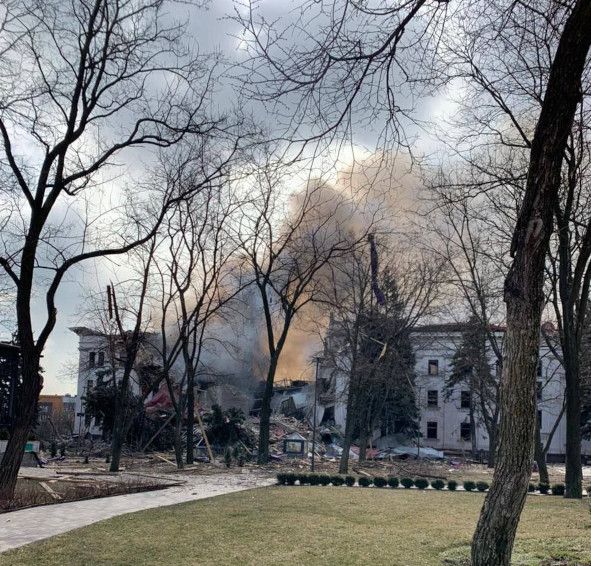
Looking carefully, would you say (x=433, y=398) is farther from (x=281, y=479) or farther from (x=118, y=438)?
(x=281, y=479)

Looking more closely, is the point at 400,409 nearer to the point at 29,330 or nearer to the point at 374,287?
the point at 374,287

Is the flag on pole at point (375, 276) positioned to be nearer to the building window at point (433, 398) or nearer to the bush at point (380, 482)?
the bush at point (380, 482)

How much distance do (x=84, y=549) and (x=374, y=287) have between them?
23876 millimetres

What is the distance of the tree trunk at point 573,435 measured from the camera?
1732 centimetres

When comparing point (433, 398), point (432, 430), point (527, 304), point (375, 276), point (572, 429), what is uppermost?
point (375, 276)

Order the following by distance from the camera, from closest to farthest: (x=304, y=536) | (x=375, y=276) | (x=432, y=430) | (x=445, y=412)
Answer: (x=304, y=536), (x=375, y=276), (x=445, y=412), (x=432, y=430)

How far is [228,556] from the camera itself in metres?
8.09

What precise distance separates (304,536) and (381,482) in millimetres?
12126

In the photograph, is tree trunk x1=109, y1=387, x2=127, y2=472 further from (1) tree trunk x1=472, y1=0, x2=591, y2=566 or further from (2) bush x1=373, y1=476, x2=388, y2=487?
(1) tree trunk x1=472, y1=0, x2=591, y2=566

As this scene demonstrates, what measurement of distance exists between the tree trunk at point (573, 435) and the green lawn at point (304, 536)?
3.00 m

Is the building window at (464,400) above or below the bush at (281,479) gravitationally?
above

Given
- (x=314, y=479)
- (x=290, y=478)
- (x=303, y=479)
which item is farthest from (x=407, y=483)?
(x=290, y=478)

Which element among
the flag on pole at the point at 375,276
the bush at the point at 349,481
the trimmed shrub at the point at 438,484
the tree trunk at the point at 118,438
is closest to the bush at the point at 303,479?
the bush at the point at 349,481

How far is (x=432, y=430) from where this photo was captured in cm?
5794
